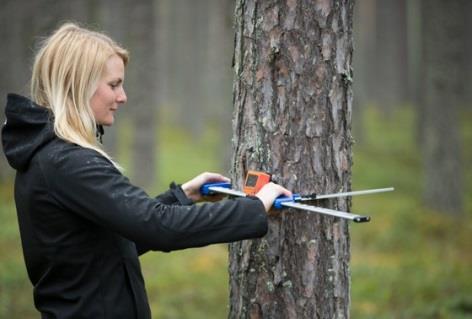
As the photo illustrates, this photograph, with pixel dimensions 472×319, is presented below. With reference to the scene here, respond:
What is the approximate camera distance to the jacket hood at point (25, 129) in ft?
8.83

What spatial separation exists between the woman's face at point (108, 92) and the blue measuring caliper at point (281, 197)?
77 cm

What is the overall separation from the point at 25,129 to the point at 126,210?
63 centimetres

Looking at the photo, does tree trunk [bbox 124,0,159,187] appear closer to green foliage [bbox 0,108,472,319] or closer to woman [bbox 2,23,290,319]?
green foliage [bbox 0,108,472,319]

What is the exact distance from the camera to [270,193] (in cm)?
287

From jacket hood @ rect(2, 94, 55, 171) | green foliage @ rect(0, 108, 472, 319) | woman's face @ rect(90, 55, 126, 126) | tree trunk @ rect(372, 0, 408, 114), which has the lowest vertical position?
green foliage @ rect(0, 108, 472, 319)

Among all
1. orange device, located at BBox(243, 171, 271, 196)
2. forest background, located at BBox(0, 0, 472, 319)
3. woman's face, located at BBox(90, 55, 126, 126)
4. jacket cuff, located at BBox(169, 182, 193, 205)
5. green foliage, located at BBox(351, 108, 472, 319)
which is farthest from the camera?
forest background, located at BBox(0, 0, 472, 319)

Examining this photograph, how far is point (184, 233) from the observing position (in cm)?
263

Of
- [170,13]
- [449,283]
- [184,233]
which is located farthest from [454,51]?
[170,13]

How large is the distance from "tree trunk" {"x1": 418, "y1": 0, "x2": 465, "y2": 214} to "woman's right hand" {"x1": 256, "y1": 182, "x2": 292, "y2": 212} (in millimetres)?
9797

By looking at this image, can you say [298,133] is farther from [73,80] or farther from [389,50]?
[389,50]

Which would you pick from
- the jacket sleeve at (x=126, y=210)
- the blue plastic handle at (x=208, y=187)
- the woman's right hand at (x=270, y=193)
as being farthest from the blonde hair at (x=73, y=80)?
the blue plastic handle at (x=208, y=187)

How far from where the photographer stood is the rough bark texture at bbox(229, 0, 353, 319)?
10.2 ft

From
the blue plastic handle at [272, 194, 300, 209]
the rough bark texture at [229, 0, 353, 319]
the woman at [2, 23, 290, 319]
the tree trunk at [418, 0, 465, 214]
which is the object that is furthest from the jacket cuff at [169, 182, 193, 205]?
the tree trunk at [418, 0, 465, 214]

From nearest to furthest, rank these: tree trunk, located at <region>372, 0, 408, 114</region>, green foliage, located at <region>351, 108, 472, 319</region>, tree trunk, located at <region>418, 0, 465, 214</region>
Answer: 1. green foliage, located at <region>351, 108, 472, 319</region>
2. tree trunk, located at <region>418, 0, 465, 214</region>
3. tree trunk, located at <region>372, 0, 408, 114</region>
